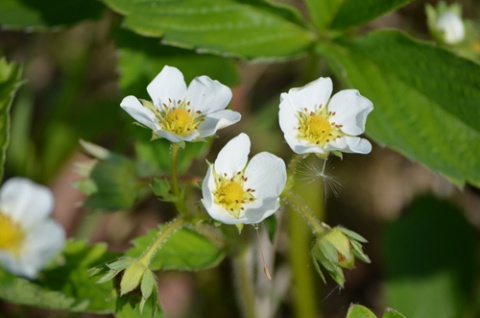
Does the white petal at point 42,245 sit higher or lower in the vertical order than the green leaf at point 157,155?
lower

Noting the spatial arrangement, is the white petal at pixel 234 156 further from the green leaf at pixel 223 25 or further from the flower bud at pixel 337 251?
the green leaf at pixel 223 25

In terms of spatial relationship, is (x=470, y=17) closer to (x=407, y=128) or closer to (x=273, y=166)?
(x=407, y=128)

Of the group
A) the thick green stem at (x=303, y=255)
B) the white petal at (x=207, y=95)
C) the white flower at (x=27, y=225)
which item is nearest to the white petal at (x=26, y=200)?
the white flower at (x=27, y=225)

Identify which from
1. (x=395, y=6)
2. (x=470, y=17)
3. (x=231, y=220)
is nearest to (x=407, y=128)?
(x=395, y=6)

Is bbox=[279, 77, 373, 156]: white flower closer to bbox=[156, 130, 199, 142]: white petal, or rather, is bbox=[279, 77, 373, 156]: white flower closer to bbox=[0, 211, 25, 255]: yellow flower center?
bbox=[156, 130, 199, 142]: white petal

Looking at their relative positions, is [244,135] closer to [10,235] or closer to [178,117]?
[178,117]

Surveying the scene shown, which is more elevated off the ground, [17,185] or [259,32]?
[259,32]

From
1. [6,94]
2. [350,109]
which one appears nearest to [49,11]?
[6,94]
